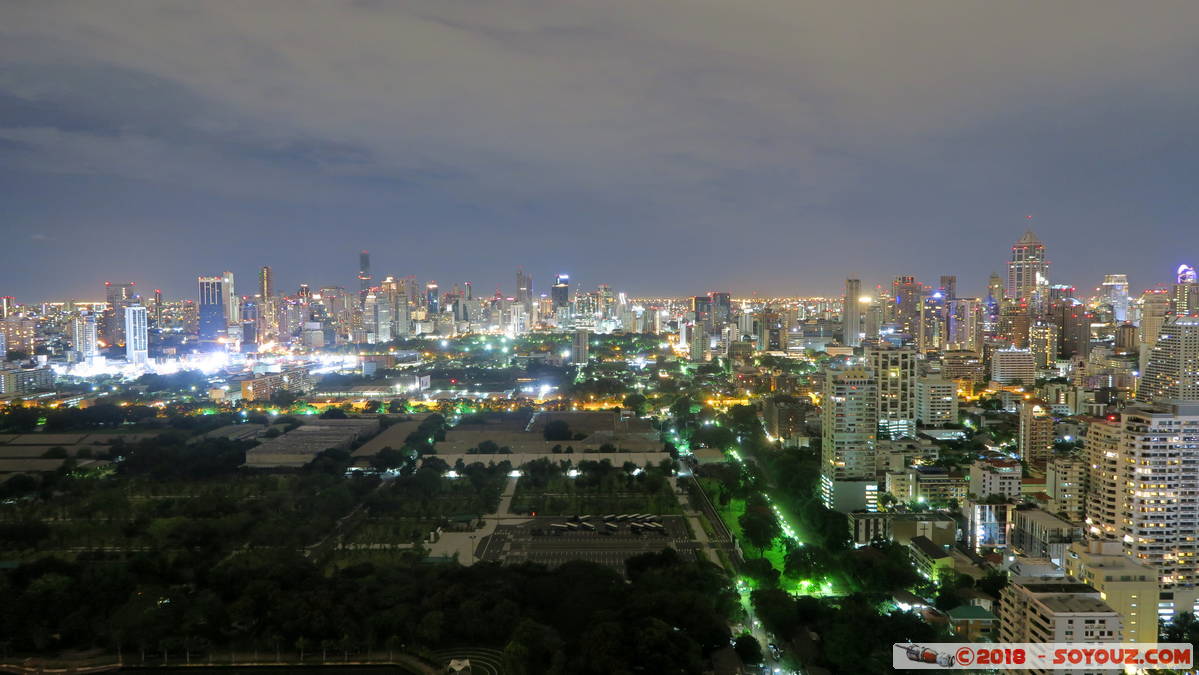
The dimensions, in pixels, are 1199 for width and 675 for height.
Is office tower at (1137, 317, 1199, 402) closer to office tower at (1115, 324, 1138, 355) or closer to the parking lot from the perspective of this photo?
office tower at (1115, 324, 1138, 355)

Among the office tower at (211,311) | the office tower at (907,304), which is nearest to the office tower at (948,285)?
the office tower at (907,304)

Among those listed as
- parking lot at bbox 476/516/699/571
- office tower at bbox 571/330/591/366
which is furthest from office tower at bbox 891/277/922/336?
parking lot at bbox 476/516/699/571

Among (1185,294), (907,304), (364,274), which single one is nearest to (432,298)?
(364,274)

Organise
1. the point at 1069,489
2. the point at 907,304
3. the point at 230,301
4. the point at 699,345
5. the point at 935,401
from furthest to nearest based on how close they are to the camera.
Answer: the point at 230,301, the point at 907,304, the point at 699,345, the point at 935,401, the point at 1069,489

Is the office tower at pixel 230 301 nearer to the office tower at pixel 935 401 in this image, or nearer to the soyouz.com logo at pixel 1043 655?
the office tower at pixel 935 401

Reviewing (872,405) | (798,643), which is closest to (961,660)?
(798,643)

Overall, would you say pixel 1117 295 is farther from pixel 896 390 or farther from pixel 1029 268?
pixel 896 390
